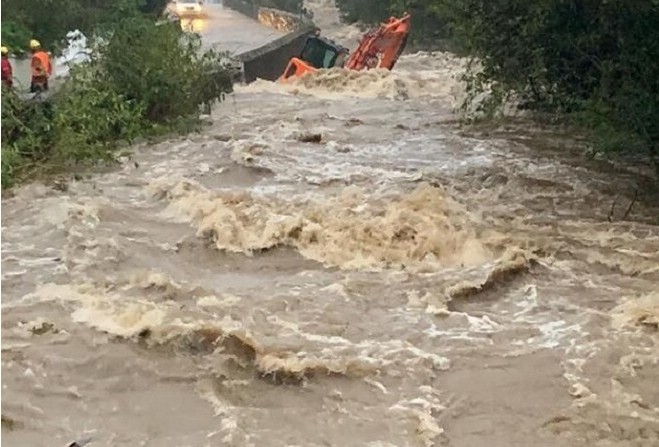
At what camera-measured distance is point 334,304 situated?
859 centimetres

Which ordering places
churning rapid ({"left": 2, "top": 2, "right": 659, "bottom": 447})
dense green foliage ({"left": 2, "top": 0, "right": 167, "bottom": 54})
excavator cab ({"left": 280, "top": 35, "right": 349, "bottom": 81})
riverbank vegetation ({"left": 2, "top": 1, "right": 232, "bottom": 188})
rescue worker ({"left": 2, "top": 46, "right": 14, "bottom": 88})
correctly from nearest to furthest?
churning rapid ({"left": 2, "top": 2, "right": 659, "bottom": 447}) → riverbank vegetation ({"left": 2, "top": 1, "right": 232, "bottom": 188}) → rescue worker ({"left": 2, "top": 46, "right": 14, "bottom": 88}) → dense green foliage ({"left": 2, "top": 0, "right": 167, "bottom": 54}) → excavator cab ({"left": 280, "top": 35, "right": 349, "bottom": 81})

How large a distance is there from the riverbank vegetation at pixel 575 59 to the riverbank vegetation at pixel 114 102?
14.7 ft

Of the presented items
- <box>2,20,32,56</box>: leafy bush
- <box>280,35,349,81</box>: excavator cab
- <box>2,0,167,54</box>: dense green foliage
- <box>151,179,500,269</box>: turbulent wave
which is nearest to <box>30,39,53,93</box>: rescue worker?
<box>2,20,32,56</box>: leafy bush

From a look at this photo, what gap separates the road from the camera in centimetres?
3453

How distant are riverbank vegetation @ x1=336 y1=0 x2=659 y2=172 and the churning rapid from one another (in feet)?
2.77

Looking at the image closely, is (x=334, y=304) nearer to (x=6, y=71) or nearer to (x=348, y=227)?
(x=348, y=227)

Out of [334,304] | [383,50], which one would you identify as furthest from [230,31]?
[334,304]

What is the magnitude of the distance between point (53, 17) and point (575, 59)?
8742mm

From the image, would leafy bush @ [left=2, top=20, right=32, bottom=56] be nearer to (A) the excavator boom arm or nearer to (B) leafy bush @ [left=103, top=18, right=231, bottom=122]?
(B) leafy bush @ [left=103, top=18, right=231, bottom=122]

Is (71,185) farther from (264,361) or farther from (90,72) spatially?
(264,361)

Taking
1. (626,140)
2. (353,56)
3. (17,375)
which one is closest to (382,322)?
(17,375)

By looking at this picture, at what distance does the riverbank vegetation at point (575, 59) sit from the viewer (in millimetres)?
10977

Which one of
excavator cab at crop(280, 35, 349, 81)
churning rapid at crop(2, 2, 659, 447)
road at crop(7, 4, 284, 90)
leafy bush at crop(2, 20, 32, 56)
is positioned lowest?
churning rapid at crop(2, 2, 659, 447)

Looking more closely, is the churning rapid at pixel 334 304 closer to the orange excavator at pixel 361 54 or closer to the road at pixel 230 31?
the orange excavator at pixel 361 54
